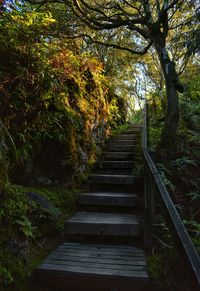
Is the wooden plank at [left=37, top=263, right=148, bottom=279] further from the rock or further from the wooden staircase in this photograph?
the rock

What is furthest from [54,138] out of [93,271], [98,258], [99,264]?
[93,271]

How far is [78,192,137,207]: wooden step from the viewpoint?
15.2 feet

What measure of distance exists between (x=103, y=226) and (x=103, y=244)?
0.24 m

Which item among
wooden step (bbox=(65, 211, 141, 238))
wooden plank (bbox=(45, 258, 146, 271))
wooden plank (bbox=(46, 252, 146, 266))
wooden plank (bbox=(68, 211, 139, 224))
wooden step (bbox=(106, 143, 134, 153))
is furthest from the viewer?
wooden step (bbox=(106, 143, 134, 153))

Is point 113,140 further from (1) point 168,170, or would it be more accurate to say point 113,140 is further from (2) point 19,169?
(2) point 19,169

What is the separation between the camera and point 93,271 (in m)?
2.99

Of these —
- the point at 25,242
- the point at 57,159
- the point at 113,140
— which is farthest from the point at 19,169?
the point at 113,140

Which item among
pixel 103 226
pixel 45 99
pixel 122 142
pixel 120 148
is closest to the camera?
pixel 45 99

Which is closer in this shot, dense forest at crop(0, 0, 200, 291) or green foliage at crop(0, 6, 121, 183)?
dense forest at crop(0, 0, 200, 291)

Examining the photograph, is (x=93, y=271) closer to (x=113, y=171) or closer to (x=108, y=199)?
(x=108, y=199)

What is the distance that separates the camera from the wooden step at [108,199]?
463 cm

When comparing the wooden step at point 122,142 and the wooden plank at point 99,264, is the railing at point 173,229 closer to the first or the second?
the wooden plank at point 99,264

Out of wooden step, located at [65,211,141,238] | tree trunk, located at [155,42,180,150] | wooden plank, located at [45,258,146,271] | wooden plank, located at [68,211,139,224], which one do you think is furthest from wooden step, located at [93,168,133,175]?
wooden plank, located at [45,258,146,271]

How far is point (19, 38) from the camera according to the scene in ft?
11.2
